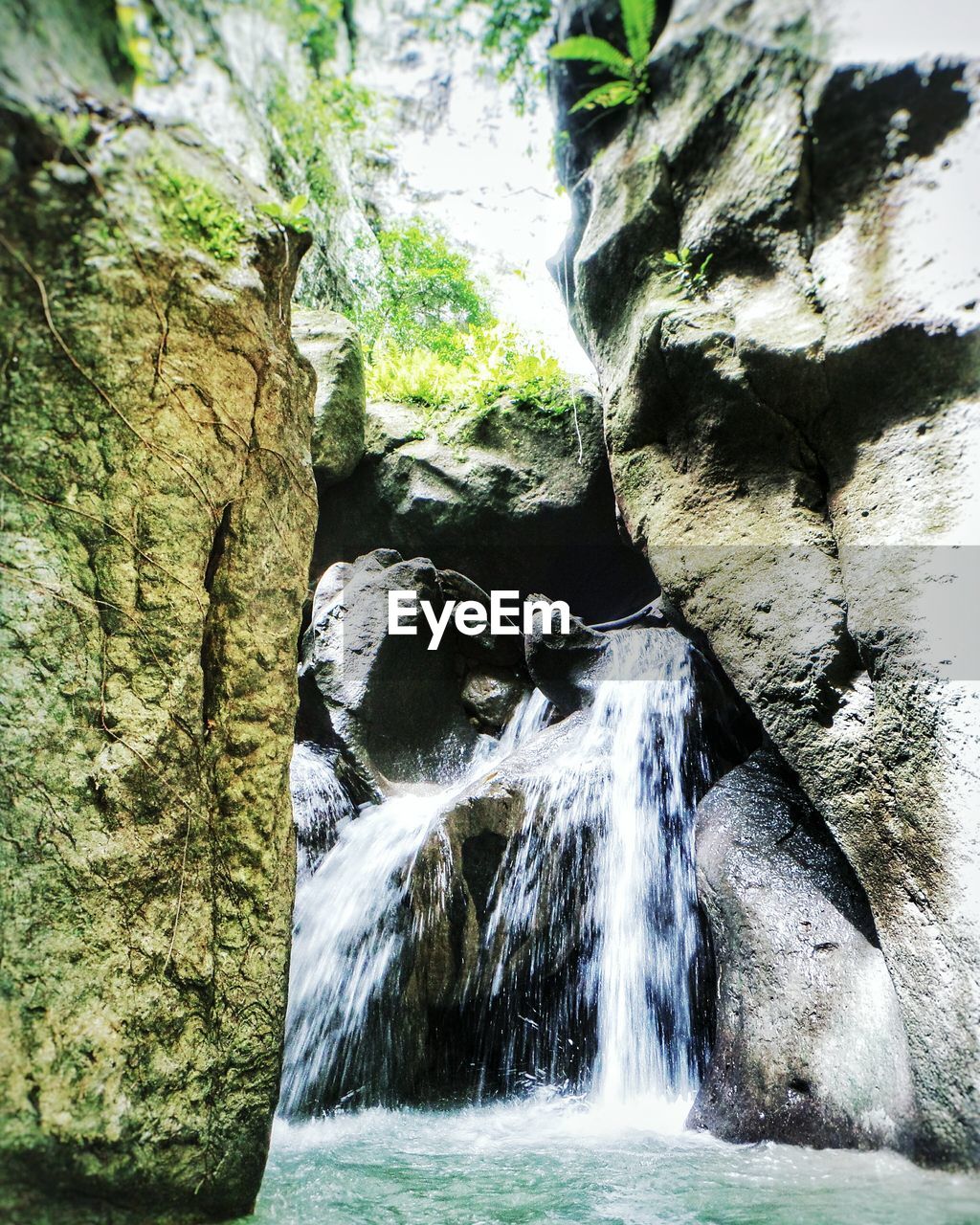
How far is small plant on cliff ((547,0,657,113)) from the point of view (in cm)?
397

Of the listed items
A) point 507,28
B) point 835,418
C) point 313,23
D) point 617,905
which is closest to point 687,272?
point 835,418

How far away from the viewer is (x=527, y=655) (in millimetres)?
6023

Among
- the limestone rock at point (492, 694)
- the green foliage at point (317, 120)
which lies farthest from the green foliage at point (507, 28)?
the limestone rock at point (492, 694)

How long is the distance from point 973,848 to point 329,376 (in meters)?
6.62

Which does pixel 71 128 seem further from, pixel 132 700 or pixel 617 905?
pixel 617 905

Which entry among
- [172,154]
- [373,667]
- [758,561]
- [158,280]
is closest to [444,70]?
→ [172,154]

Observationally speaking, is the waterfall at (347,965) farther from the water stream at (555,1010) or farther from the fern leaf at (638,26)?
the fern leaf at (638,26)

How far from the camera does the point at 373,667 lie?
647 cm

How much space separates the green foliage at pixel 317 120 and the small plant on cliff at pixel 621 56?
4.75 feet

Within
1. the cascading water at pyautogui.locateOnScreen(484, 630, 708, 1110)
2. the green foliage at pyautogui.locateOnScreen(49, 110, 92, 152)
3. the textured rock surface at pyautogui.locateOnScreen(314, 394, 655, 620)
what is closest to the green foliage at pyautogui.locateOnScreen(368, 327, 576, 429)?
the textured rock surface at pyautogui.locateOnScreen(314, 394, 655, 620)

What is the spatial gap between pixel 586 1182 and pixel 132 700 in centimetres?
247

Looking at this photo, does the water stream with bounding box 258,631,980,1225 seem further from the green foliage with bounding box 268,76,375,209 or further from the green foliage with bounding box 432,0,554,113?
the green foliage with bounding box 432,0,554,113

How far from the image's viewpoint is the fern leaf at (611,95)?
453 centimetres

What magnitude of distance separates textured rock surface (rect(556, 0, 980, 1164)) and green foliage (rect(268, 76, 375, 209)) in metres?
2.11
